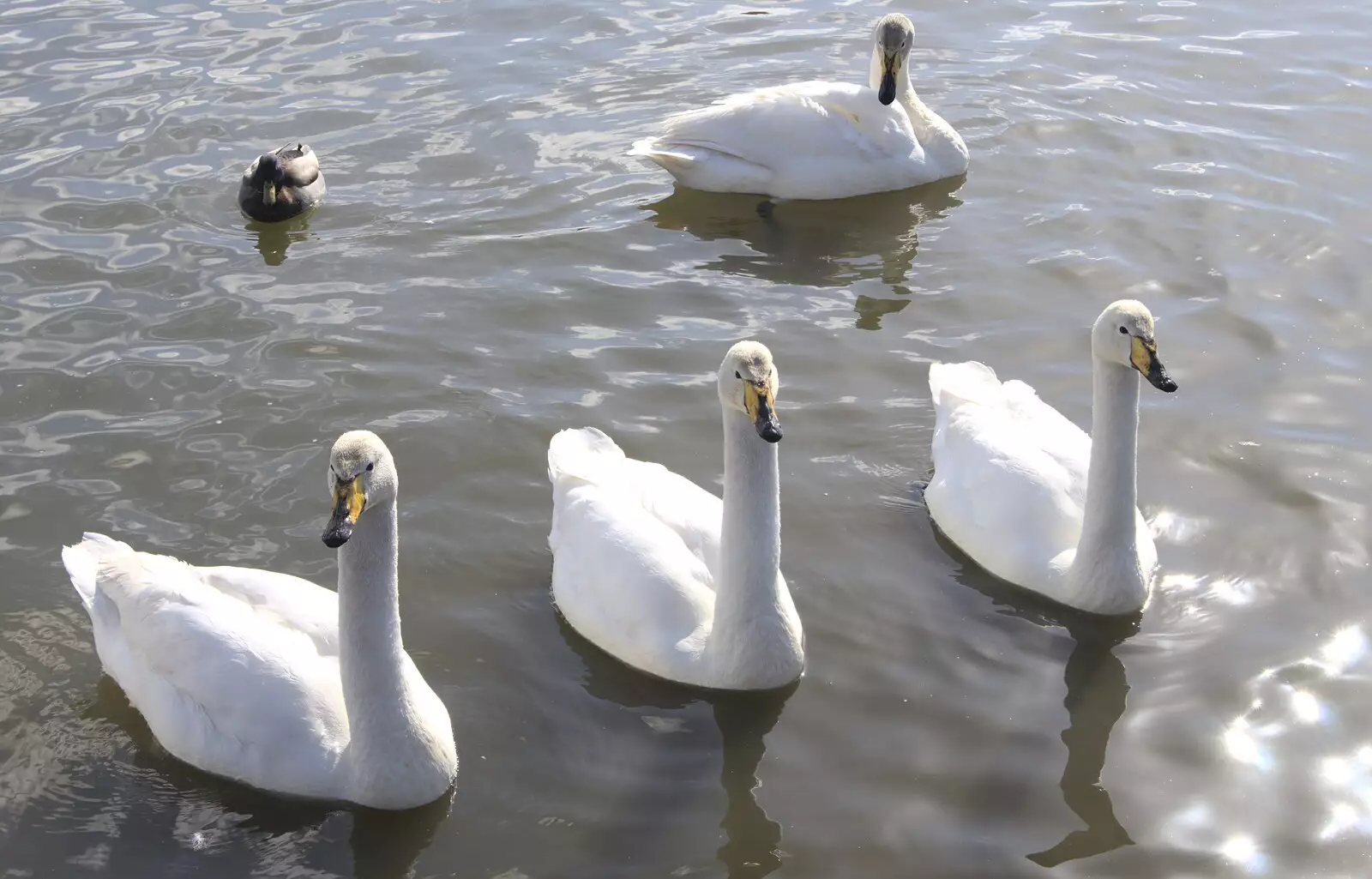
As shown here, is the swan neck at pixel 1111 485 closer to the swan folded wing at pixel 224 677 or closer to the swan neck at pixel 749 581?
the swan neck at pixel 749 581

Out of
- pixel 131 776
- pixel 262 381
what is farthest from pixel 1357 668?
pixel 262 381

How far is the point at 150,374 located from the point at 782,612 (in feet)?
15.5

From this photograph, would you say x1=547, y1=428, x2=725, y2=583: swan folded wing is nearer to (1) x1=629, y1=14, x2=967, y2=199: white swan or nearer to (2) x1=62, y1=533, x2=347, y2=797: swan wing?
(2) x1=62, y1=533, x2=347, y2=797: swan wing

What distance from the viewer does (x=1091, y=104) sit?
539 inches

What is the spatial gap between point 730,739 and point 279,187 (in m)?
6.61

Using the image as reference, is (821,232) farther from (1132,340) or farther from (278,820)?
(278,820)

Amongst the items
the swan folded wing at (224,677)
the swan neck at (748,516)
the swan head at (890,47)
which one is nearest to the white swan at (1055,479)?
the swan neck at (748,516)

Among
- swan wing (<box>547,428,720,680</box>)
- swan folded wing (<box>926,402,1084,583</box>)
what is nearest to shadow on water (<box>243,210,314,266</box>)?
swan wing (<box>547,428,720,680</box>)

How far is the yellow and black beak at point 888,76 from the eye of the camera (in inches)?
493

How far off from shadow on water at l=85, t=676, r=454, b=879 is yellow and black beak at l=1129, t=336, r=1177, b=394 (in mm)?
3684

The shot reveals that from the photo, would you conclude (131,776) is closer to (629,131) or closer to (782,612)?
(782,612)

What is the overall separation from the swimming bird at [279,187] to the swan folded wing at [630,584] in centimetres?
510

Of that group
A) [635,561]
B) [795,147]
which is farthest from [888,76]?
[635,561]

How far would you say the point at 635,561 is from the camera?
7.15 metres
